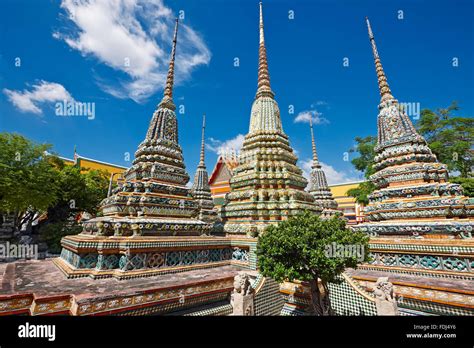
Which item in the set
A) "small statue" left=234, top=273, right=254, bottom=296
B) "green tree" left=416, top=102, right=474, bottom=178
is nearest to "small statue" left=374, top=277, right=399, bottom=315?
"small statue" left=234, top=273, right=254, bottom=296

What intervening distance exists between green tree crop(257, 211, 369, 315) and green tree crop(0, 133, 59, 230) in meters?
16.5

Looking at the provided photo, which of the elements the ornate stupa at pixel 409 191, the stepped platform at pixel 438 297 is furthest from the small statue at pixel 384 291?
the ornate stupa at pixel 409 191

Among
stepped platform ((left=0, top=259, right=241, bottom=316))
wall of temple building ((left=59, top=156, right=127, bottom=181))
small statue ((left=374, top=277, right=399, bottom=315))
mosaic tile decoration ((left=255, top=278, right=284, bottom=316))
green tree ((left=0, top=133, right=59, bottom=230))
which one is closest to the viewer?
stepped platform ((left=0, top=259, right=241, bottom=316))

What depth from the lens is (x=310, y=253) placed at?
5.38 metres

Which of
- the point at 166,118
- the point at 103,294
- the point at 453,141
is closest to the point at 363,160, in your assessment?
the point at 453,141

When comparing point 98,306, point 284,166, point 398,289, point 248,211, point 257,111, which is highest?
point 257,111

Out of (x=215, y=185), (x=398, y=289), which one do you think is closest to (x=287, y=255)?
(x=398, y=289)

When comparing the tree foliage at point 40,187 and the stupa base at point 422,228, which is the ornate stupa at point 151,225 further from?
the tree foliage at point 40,187

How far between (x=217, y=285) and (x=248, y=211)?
173 inches

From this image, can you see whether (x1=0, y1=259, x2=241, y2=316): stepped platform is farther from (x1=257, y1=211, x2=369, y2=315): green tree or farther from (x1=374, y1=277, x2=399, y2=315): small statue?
(x1=374, y1=277, x2=399, y2=315): small statue

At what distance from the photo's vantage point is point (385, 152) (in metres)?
11.6

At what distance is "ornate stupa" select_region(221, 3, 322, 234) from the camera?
10.5m

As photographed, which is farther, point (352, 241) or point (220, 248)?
point (220, 248)
